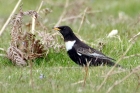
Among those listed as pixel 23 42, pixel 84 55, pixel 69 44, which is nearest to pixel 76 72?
pixel 84 55

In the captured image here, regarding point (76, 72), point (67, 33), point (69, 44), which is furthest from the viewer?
point (67, 33)

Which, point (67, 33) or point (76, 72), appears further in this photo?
point (67, 33)

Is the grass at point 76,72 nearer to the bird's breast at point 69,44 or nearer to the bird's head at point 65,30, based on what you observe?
the bird's breast at point 69,44

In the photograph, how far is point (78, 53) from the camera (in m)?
9.33

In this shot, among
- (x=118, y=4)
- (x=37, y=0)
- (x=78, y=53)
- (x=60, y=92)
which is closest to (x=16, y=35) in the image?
(x=78, y=53)

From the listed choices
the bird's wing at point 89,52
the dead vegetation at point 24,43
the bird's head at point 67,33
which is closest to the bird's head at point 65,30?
the bird's head at point 67,33

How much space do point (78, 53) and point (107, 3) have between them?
35.8ft

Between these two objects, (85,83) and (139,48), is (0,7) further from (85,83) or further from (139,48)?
(85,83)

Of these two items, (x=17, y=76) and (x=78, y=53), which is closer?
(x=17, y=76)

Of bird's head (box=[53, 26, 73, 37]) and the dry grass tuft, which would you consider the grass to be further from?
bird's head (box=[53, 26, 73, 37])

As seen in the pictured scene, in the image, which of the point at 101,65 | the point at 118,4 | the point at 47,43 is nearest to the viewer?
the point at 101,65

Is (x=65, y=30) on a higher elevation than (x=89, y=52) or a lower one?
higher

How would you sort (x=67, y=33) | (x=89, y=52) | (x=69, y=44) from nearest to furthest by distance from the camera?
1. (x=89, y=52)
2. (x=69, y=44)
3. (x=67, y=33)

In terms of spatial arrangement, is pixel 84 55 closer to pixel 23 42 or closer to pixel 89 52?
pixel 89 52
